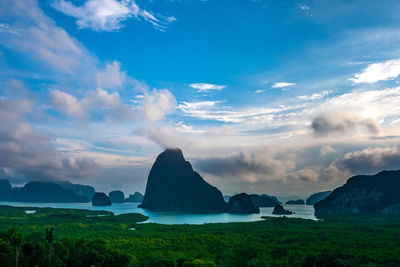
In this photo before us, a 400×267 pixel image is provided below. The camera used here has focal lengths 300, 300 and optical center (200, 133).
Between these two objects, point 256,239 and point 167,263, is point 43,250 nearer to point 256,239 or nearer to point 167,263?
point 167,263

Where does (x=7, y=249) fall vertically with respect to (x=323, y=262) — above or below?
above

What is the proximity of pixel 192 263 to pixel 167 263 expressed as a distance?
5096mm

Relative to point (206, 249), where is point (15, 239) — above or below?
above

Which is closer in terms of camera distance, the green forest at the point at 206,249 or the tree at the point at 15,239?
the tree at the point at 15,239

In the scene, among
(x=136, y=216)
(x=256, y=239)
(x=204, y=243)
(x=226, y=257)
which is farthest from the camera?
(x=136, y=216)

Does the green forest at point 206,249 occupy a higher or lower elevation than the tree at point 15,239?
lower

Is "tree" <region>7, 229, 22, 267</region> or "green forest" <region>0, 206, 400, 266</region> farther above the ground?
"tree" <region>7, 229, 22, 267</region>

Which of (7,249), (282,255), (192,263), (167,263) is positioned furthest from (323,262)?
(7,249)

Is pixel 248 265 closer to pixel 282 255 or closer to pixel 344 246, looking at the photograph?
pixel 282 255

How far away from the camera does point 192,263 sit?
55531mm

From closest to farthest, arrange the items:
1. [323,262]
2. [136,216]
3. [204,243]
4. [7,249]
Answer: [7,249] < [323,262] < [204,243] < [136,216]

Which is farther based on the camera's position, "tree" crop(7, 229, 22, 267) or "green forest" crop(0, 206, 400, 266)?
"green forest" crop(0, 206, 400, 266)

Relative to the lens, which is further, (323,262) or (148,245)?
(148,245)

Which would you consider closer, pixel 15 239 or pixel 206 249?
pixel 15 239
